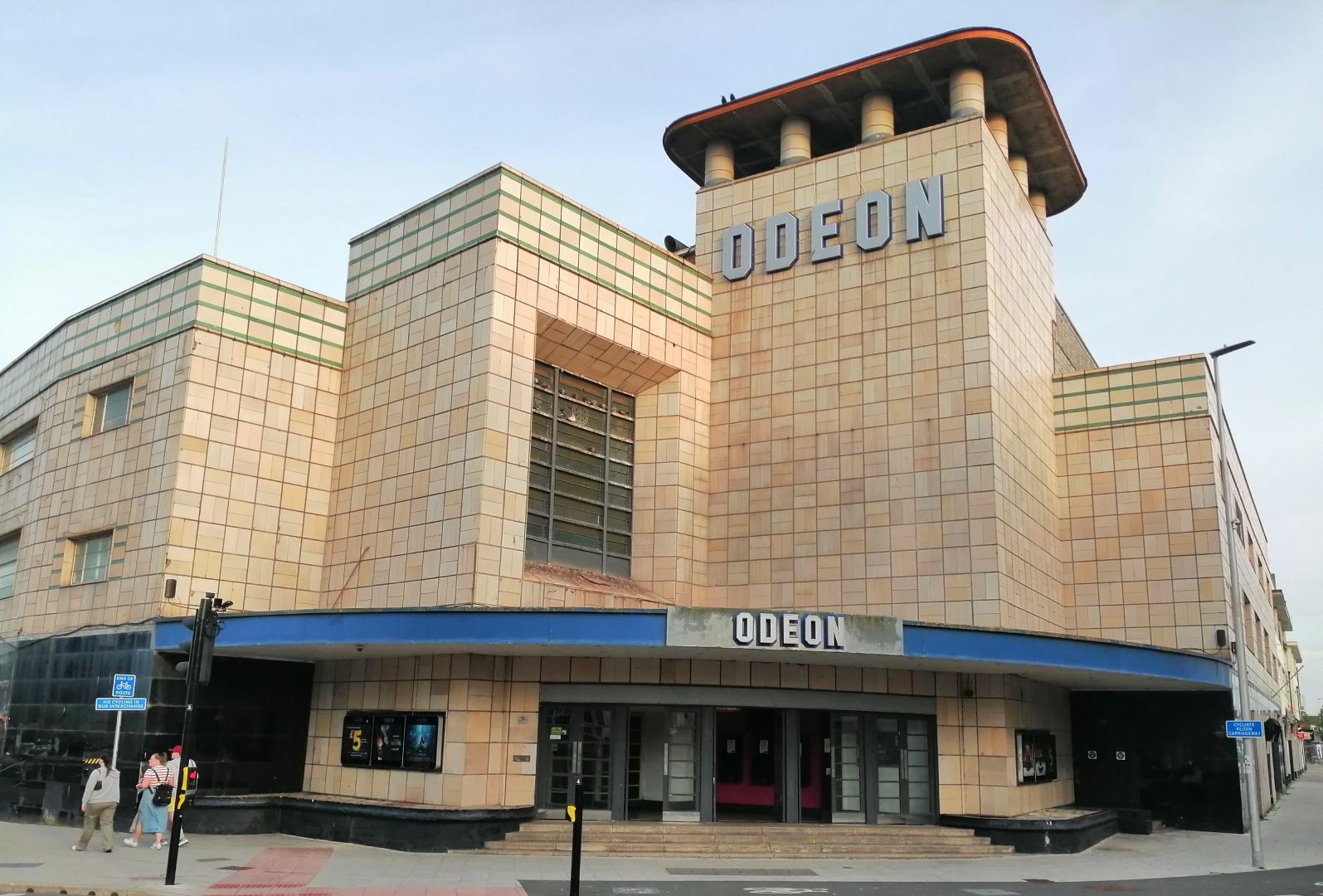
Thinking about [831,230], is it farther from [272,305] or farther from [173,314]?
[173,314]

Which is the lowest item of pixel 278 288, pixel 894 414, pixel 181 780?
pixel 181 780

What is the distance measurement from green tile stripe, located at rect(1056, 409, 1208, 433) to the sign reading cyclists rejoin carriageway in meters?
14.2

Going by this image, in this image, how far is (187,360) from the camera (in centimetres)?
2702

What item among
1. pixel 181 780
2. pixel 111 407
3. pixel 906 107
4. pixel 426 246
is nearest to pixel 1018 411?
pixel 906 107

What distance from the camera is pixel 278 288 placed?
2870cm

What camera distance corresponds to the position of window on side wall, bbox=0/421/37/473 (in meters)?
33.7

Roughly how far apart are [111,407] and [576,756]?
633 inches

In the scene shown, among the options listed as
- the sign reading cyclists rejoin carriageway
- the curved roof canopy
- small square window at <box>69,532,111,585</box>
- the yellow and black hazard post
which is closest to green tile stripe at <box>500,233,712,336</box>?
the curved roof canopy

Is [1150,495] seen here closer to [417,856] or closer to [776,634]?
[776,634]

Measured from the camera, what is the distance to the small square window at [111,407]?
29.5m

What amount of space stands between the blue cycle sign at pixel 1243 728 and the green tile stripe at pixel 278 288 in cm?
2346

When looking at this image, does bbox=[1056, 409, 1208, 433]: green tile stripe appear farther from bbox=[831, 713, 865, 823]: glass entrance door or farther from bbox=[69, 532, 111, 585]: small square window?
bbox=[69, 532, 111, 585]: small square window

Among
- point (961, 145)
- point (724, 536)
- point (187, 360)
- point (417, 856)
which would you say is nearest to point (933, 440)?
point (724, 536)

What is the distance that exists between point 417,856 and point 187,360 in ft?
43.1
